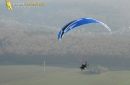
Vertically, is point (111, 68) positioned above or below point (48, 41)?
below

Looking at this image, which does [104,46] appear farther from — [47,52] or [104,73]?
[104,73]

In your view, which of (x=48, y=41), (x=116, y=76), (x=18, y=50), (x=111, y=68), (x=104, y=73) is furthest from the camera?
(x=48, y=41)

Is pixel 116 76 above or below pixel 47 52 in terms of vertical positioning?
below

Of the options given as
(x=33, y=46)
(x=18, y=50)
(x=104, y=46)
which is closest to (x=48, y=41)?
(x=33, y=46)

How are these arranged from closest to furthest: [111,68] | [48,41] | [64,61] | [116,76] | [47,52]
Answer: [116,76], [111,68], [64,61], [47,52], [48,41]

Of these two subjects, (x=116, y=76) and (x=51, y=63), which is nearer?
(x=116, y=76)

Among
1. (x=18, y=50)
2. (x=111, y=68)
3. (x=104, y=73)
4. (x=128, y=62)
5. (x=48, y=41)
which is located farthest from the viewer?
(x=48, y=41)

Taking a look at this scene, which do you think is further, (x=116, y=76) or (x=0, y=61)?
(x=0, y=61)

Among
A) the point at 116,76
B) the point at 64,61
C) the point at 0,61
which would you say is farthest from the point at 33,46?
the point at 116,76

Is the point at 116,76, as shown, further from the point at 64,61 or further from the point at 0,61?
the point at 0,61
